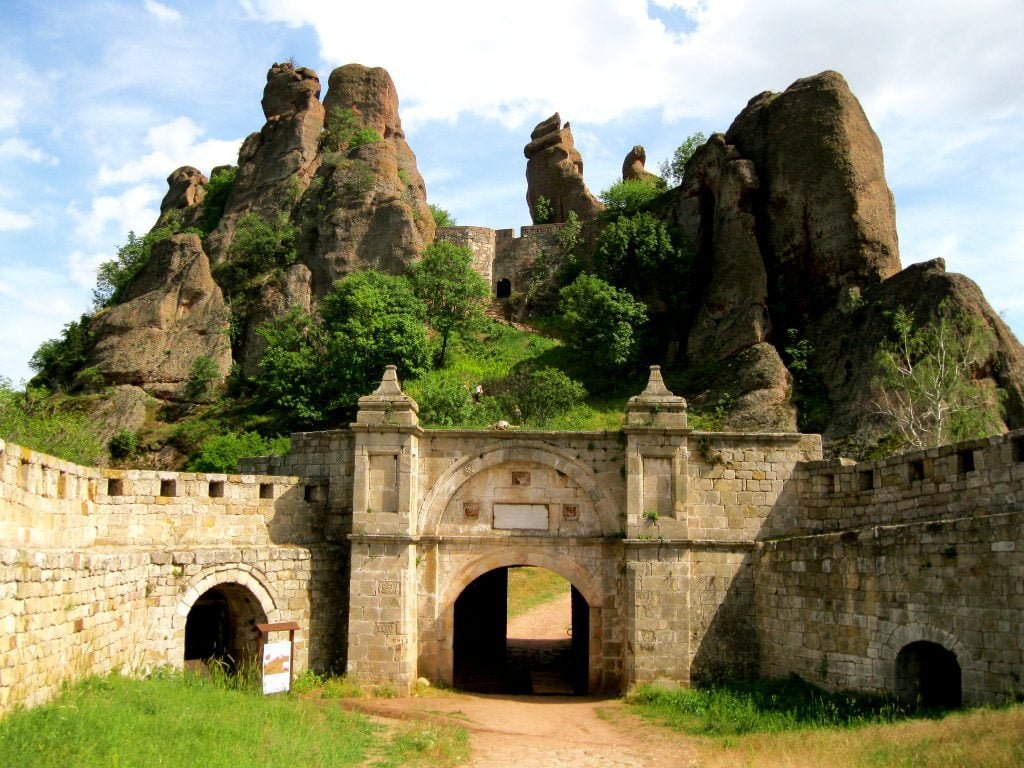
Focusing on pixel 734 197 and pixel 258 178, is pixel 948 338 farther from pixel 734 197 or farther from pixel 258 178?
pixel 258 178

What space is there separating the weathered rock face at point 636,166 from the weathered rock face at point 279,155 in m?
17.8

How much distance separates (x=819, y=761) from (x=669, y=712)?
470cm

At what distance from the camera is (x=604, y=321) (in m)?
37.1

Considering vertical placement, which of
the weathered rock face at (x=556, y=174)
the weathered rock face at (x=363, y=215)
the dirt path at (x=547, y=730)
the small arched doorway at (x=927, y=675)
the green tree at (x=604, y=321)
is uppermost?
the weathered rock face at (x=556, y=174)

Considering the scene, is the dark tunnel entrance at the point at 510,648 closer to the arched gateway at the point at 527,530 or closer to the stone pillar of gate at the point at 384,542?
the arched gateway at the point at 527,530

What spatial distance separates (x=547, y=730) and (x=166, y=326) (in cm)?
3196

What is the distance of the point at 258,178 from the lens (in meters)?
51.2

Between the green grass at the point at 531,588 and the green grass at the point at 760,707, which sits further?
the green grass at the point at 531,588

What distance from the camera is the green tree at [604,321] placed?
3672 centimetres

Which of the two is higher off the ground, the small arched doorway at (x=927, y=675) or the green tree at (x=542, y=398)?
the green tree at (x=542, y=398)

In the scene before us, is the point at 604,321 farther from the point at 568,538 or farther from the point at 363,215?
the point at 568,538

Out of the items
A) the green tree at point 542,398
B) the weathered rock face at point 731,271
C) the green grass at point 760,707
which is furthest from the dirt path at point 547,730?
the weathered rock face at point 731,271

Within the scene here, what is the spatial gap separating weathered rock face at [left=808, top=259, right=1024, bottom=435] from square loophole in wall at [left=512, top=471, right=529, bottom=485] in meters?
14.9

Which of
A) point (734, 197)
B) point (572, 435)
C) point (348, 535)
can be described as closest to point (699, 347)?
point (734, 197)
